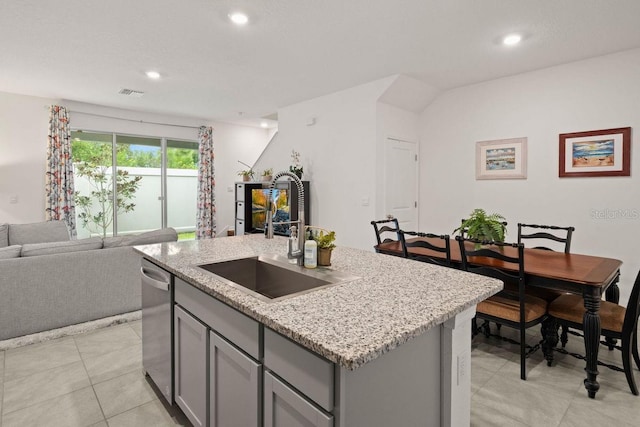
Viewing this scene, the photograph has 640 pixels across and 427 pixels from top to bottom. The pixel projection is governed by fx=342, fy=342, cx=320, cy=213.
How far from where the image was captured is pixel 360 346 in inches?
34.6

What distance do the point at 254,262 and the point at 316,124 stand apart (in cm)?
362

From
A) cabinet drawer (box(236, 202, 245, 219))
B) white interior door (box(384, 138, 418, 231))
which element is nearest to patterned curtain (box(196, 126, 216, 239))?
cabinet drawer (box(236, 202, 245, 219))

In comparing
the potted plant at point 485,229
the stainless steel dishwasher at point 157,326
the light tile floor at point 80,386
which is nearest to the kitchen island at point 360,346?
the stainless steel dishwasher at point 157,326

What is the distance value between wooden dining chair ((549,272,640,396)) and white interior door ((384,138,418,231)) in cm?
242

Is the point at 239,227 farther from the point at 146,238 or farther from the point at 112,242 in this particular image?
the point at 112,242

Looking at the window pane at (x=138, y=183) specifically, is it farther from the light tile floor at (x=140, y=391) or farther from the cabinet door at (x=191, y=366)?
the cabinet door at (x=191, y=366)

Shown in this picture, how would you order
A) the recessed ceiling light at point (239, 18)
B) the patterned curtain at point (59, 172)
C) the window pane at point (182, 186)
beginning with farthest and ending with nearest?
the window pane at point (182, 186), the patterned curtain at point (59, 172), the recessed ceiling light at point (239, 18)

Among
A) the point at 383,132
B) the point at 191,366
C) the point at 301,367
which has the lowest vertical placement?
the point at 191,366

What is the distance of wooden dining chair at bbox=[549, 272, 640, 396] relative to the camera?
2051 mm

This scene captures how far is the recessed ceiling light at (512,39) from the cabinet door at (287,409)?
3478 millimetres

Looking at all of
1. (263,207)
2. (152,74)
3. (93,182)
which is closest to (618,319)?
(263,207)

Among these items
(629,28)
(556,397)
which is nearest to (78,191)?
(556,397)

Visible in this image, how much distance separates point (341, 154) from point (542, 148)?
245 cm

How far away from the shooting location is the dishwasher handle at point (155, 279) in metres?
1.86
